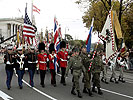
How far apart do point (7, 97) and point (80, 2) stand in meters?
18.5

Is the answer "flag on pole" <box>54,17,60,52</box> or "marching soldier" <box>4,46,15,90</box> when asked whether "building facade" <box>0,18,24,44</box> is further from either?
"marching soldier" <box>4,46,15,90</box>

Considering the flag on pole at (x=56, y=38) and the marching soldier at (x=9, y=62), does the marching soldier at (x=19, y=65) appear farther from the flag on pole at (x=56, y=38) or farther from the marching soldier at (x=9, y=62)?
the flag on pole at (x=56, y=38)

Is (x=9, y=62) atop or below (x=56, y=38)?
below

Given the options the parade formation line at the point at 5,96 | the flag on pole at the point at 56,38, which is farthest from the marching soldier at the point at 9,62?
the flag on pole at the point at 56,38

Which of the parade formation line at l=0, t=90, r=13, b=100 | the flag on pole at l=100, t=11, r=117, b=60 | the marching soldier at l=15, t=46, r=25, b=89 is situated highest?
the flag on pole at l=100, t=11, r=117, b=60

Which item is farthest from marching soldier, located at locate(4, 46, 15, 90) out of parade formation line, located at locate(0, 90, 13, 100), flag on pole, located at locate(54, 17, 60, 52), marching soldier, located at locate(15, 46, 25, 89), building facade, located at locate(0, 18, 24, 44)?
building facade, located at locate(0, 18, 24, 44)

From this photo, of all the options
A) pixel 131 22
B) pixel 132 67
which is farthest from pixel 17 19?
pixel 132 67

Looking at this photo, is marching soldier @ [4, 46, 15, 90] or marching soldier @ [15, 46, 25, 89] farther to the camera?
marching soldier @ [15, 46, 25, 89]

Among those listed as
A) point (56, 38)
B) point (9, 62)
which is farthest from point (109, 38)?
point (9, 62)

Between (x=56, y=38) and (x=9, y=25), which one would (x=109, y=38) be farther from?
(x=9, y=25)

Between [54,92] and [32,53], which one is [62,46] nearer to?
[32,53]

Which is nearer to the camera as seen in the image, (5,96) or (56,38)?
(5,96)

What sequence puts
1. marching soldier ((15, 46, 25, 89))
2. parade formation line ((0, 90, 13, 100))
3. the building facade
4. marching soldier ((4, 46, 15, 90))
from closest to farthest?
parade formation line ((0, 90, 13, 100)) → marching soldier ((4, 46, 15, 90)) → marching soldier ((15, 46, 25, 89)) → the building facade

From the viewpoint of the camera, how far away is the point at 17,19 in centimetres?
10862
